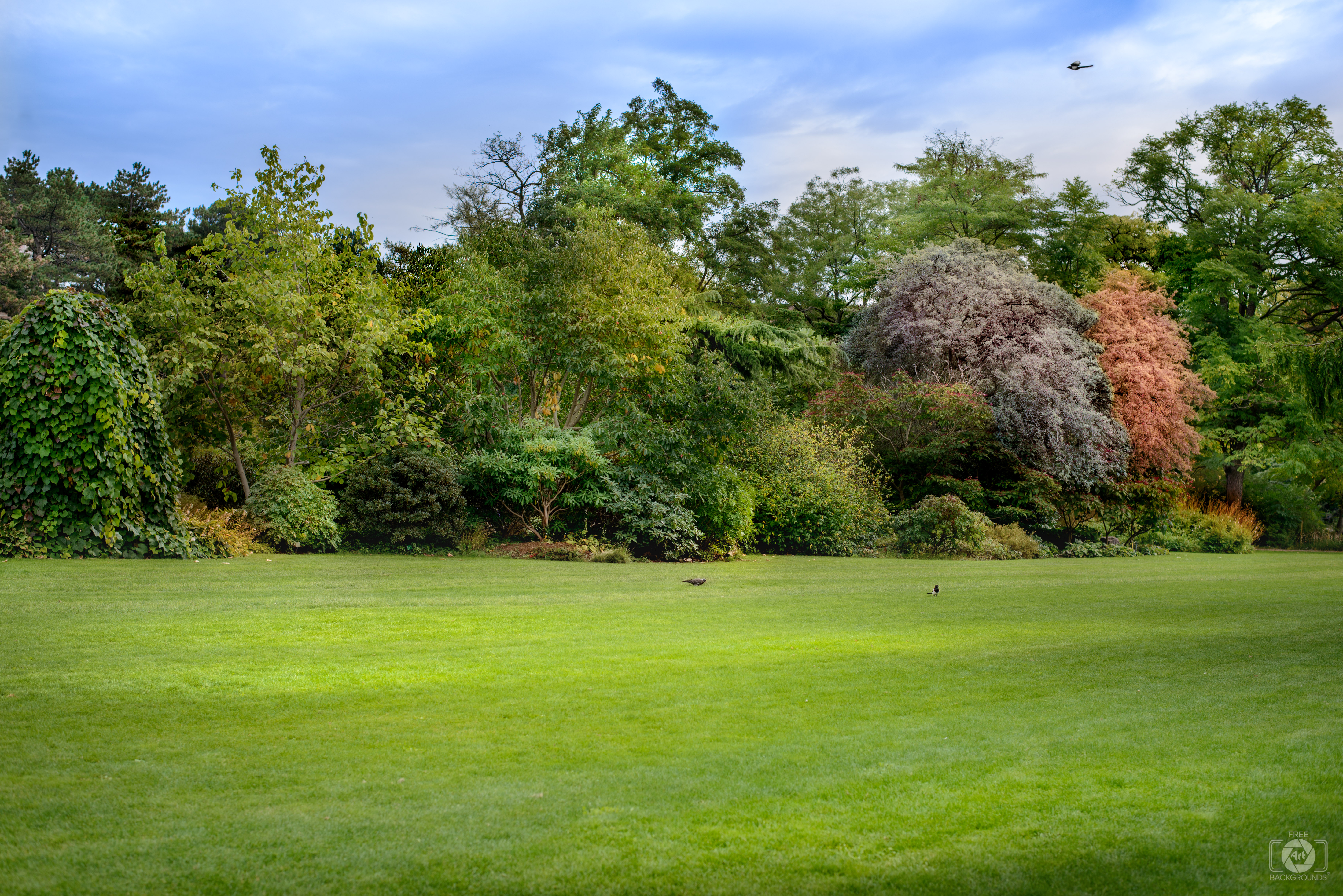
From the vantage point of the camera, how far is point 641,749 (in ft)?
16.1

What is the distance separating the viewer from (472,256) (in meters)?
20.4

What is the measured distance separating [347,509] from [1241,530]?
24028mm

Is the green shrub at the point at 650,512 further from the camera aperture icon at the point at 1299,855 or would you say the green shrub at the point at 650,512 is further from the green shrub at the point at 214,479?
the camera aperture icon at the point at 1299,855

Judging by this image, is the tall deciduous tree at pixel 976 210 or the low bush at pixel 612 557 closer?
the low bush at pixel 612 557

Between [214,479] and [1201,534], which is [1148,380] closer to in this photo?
[1201,534]

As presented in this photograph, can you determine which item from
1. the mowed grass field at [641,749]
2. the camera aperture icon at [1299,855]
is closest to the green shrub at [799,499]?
the mowed grass field at [641,749]

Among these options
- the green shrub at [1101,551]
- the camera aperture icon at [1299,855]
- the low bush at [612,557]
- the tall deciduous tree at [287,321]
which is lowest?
the green shrub at [1101,551]

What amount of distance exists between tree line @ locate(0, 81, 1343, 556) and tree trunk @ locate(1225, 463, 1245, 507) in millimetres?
443

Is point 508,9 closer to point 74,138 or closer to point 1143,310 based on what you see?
point 74,138

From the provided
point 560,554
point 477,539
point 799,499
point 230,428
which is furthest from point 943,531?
point 230,428

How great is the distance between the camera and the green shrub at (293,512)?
15.5 m

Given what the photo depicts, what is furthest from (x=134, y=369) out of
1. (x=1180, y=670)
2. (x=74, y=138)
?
(x=74, y=138)

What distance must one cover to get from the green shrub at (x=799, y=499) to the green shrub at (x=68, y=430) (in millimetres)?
11487

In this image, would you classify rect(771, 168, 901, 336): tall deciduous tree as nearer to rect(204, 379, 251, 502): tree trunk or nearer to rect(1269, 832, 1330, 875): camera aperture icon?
rect(204, 379, 251, 502): tree trunk
